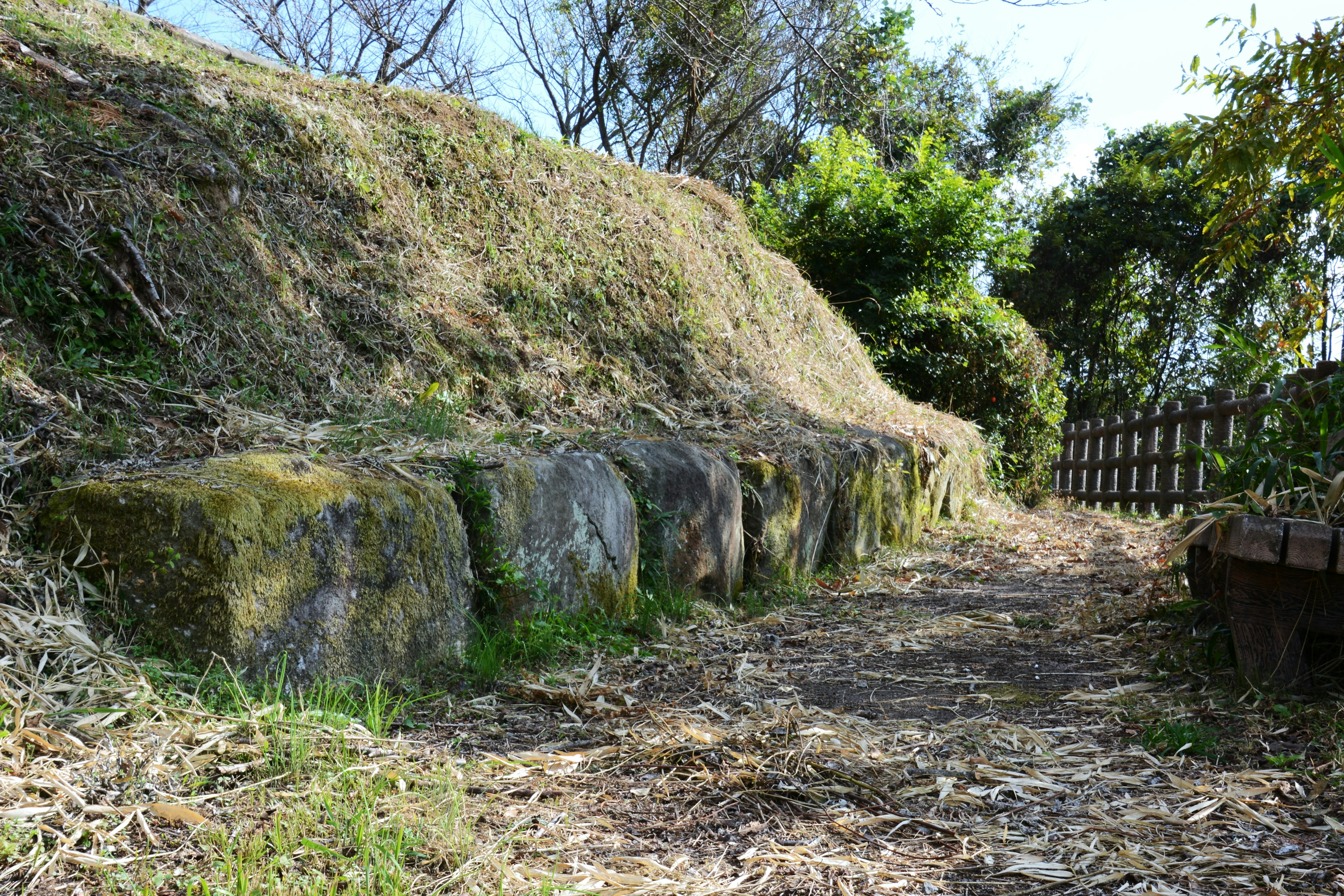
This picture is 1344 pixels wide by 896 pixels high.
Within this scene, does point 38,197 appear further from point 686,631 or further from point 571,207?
point 571,207

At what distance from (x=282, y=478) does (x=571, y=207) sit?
398 cm

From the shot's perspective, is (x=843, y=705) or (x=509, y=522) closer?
(x=843, y=705)

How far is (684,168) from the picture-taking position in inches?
513

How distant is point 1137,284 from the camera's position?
20.1 m

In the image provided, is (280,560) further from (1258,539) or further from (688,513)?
(1258,539)

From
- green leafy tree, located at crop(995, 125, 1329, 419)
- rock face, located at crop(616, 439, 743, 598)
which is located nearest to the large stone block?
rock face, located at crop(616, 439, 743, 598)

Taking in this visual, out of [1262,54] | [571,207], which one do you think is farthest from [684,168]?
[1262,54]

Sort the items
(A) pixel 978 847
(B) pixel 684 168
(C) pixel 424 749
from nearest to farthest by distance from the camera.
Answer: (A) pixel 978 847
(C) pixel 424 749
(B) pixel 684 168

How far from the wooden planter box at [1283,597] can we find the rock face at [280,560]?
258 cm

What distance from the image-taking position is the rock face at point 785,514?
4906 mm

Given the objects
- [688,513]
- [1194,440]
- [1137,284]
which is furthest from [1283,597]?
[1137,284]

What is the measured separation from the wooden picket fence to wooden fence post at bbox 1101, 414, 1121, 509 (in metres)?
0.01

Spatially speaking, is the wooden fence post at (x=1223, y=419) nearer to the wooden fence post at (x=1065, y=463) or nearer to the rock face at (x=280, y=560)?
the wooden fence post at (x=1065, y=463)

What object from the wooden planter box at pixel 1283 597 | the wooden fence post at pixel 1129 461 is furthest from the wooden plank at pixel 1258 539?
the wooden fence post at pixel 1129 461
